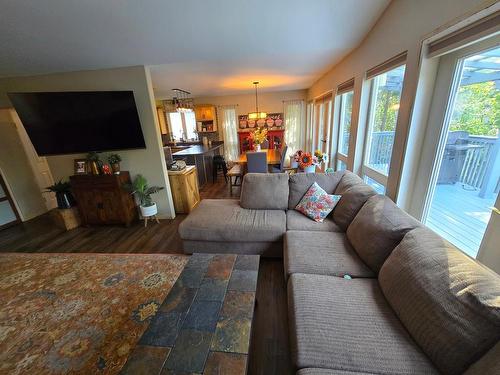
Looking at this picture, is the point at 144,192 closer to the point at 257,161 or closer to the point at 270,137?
the point at 257,161

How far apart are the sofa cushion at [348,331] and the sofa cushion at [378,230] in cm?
20

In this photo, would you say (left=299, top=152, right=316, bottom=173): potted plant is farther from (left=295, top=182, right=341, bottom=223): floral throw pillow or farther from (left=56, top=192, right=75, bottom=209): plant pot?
(left=56, top=192, right=75, bottom=209): plant pot

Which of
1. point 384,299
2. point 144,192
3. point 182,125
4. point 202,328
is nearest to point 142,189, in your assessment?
point 144,192

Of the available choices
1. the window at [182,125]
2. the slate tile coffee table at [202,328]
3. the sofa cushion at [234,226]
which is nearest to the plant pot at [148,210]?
the sofa cushion at [234,226]

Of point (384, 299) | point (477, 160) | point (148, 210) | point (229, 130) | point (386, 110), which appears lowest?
point (148, 210)

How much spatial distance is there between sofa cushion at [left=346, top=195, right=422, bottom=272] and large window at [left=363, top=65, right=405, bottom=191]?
0.80 metres

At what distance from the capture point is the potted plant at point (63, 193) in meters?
3.02

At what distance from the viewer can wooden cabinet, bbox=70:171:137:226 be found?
296 centimetres

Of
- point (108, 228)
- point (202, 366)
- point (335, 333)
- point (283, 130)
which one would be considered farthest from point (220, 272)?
point (283, 130)

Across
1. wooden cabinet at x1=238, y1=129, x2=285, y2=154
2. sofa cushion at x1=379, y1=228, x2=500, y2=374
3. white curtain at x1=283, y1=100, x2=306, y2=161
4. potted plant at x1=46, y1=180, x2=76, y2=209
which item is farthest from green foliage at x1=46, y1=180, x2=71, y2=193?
white curtain at x1=283, y1=100, x2=306, y2=161

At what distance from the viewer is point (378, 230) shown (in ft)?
4.77

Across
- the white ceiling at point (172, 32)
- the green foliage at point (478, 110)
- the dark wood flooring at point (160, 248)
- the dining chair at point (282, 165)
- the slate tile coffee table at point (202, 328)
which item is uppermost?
the white ceiling at point (172, 32)

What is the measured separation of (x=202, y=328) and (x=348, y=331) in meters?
0.76

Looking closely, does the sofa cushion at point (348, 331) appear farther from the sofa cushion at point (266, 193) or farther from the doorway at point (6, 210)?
the doorway at point (6, 210)
